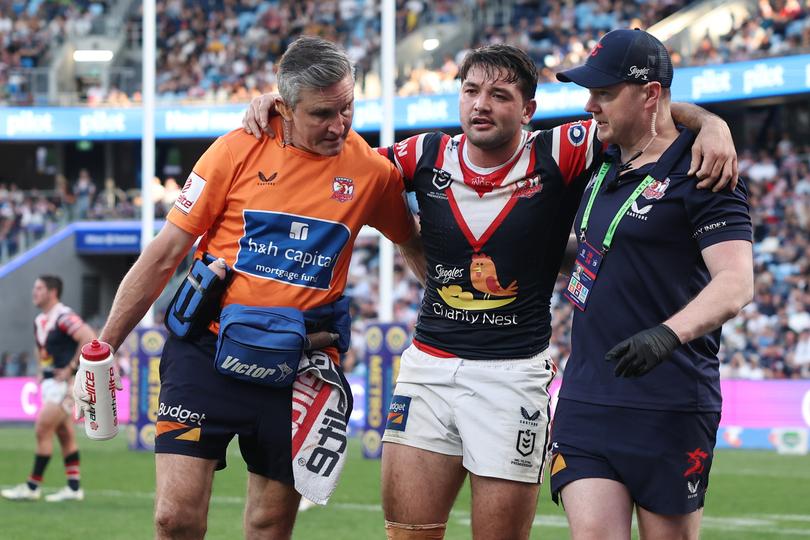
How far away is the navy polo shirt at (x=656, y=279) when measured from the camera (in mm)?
4445

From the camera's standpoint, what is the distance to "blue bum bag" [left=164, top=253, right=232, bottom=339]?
5047 mm

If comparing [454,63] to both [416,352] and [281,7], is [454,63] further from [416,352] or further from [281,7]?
[416,352]

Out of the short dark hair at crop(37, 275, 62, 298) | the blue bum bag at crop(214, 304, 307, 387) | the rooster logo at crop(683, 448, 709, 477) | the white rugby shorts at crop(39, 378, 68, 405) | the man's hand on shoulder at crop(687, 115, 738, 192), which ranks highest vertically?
the man's hand on shoulder at crop(687, 115, 738, 192)

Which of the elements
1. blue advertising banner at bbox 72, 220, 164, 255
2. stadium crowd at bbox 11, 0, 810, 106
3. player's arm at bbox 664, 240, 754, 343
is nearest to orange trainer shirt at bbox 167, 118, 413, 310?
player's arm at bbox 664, 240, 754, 343

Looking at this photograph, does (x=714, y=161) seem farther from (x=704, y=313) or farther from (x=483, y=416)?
(x=483, y=416)

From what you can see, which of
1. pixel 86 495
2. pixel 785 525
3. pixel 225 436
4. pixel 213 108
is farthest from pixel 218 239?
pixel 213 108

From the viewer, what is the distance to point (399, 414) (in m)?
5.21

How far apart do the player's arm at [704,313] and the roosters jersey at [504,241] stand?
892 millimetres

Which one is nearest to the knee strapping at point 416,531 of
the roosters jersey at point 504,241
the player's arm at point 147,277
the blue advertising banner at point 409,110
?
the roosters jersey at point 504,241

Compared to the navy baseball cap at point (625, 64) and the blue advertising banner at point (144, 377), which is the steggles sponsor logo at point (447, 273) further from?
the blue advertising banner at point (144, 377)

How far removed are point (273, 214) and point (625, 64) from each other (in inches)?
57.4

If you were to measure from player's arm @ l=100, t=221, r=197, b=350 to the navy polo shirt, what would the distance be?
1.61 metres

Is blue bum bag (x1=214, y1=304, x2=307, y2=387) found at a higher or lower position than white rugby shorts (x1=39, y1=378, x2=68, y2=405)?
higher

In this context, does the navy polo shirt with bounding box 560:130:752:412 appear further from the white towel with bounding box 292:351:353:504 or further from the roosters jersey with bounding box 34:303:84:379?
the roosters jersey with bounding box 34:303:84:379
